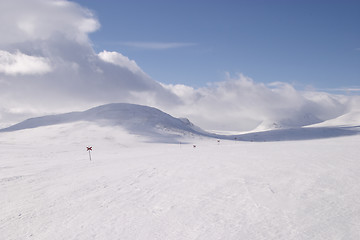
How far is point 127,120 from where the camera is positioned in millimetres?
100625

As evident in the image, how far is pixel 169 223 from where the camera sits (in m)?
9.80

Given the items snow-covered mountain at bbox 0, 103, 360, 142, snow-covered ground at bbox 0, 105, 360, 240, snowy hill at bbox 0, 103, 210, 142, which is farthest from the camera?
snow-covered mountain at bbox 0, 103, 360, 142

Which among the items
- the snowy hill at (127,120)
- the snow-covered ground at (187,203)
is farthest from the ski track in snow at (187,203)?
the snowy hill at (127,120)

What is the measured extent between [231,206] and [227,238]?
8.97ft

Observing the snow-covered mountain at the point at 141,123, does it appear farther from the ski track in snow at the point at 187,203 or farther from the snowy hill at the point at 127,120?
the ski track in snow at the point at 187,203

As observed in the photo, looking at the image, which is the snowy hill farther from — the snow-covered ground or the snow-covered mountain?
the snow-covered ground

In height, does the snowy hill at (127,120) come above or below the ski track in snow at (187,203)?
above

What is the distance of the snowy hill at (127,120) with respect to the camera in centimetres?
9188

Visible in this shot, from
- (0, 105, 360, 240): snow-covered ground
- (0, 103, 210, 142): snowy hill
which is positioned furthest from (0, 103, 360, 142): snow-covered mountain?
(0, 105, 360, 240): snow-covered ground

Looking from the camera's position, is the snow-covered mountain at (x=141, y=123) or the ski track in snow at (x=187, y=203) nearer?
the ski track in snow at (x=187, y=203)

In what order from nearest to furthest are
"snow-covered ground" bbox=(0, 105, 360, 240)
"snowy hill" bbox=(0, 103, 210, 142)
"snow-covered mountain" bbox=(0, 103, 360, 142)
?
"snow-covered ground" bbox=(0, 105, 360, 240) → "snowy hill" bbox=(0, 103, 210, 142) → "snow-covered mountain" bbox=(0, 103, 360, 142)

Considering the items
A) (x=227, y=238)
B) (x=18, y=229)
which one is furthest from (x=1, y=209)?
(x=227, y=238)

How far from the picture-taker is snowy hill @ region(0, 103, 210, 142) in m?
91.9

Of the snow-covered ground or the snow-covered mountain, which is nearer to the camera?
the snow-covered ground
